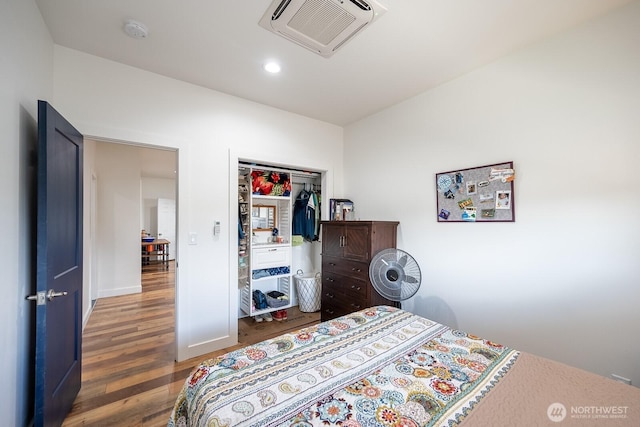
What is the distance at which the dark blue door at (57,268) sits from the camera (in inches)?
53.7

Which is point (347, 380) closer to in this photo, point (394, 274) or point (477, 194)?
point (394, 274)

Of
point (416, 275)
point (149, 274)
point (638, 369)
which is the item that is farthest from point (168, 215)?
point (638, 369)

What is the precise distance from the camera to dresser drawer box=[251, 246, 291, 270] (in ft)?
10.5

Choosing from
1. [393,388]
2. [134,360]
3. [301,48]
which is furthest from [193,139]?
[393,388]

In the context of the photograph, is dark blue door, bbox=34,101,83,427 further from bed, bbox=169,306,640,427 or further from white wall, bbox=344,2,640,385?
white wall, bbox=344,2,640,385

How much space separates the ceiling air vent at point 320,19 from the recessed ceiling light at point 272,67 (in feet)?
1.26

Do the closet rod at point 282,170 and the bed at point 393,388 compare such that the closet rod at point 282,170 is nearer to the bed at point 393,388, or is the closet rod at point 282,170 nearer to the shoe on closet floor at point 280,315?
the shoe on closet floor at point 280,315

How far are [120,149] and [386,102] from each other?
431 cm

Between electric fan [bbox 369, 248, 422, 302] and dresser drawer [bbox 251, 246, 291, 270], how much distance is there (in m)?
1.41

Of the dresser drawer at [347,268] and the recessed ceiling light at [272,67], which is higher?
the recessed ceiling light at [272,67]

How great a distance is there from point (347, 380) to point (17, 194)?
186 centimetres

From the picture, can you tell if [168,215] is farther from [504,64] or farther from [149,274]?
[504,64]

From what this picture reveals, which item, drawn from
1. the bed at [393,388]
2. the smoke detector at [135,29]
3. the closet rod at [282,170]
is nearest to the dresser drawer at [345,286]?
the bed at [393,388]

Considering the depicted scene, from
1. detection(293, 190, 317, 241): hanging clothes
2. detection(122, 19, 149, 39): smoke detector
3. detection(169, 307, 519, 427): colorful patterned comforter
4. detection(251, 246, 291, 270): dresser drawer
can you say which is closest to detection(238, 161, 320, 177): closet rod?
detection(293, 190, 317, 241): hanging clothes
